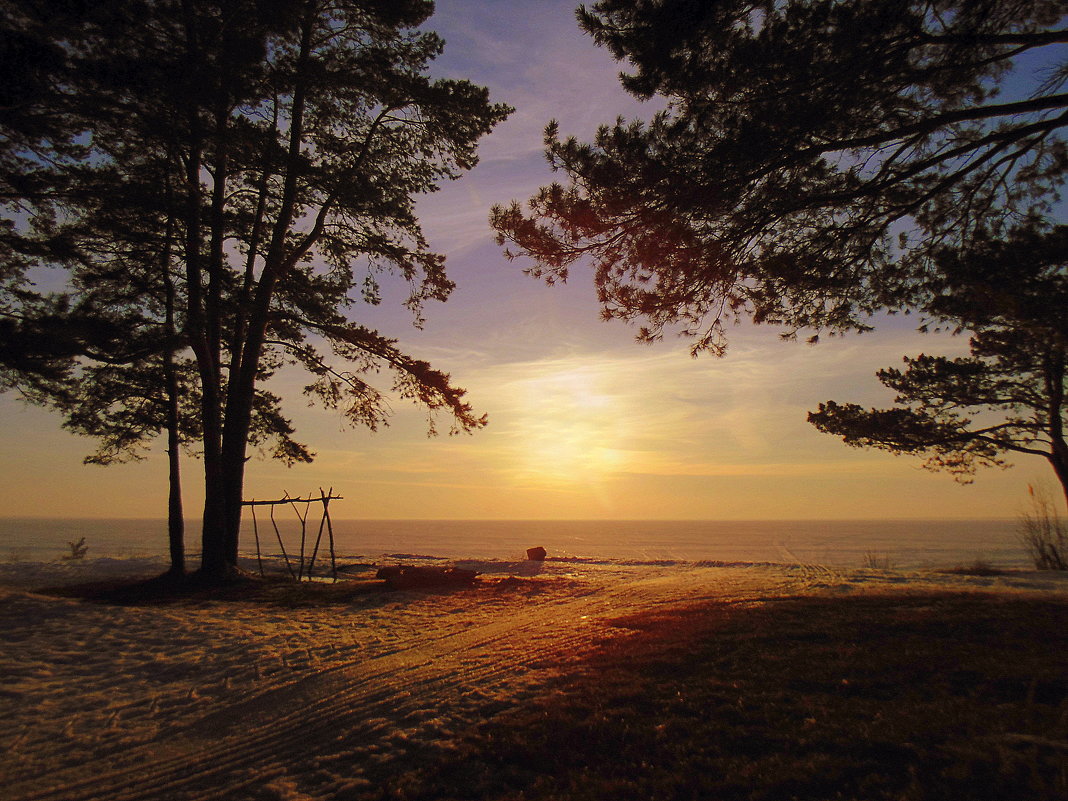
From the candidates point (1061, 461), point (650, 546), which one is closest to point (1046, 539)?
point (1061, 461)

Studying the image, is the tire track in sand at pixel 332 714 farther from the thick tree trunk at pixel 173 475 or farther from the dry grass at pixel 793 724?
the thick tree trunk at pixel 173 475

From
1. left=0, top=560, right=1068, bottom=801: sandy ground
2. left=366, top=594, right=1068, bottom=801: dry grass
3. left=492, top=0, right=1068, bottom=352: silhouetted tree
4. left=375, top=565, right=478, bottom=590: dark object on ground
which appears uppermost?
left=492, top=0, right=1068, bottom=352: silhouetted tree

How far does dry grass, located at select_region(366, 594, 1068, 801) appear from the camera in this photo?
3.39m

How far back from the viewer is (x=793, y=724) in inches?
167

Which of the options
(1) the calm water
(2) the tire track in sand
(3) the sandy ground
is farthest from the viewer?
(1) the calm water

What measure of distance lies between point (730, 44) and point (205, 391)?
1264 centimetres

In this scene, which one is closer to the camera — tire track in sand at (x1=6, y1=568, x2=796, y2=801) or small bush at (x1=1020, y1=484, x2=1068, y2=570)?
tire track in sand at (x1=6, y1=568, x2=796, y2=801)

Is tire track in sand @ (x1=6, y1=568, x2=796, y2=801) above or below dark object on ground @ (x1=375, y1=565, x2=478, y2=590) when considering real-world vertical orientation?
above

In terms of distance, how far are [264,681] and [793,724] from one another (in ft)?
17.9

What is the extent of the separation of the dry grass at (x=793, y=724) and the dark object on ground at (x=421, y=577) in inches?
313

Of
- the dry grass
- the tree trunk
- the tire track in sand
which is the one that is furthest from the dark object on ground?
the tree trunk

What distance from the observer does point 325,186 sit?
38.8 ft

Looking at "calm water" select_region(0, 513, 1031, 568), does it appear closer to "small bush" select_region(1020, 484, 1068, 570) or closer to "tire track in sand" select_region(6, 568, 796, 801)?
"small bush" select_region(1020, 484, 1068, 570)

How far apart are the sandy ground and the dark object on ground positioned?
1653 mm
